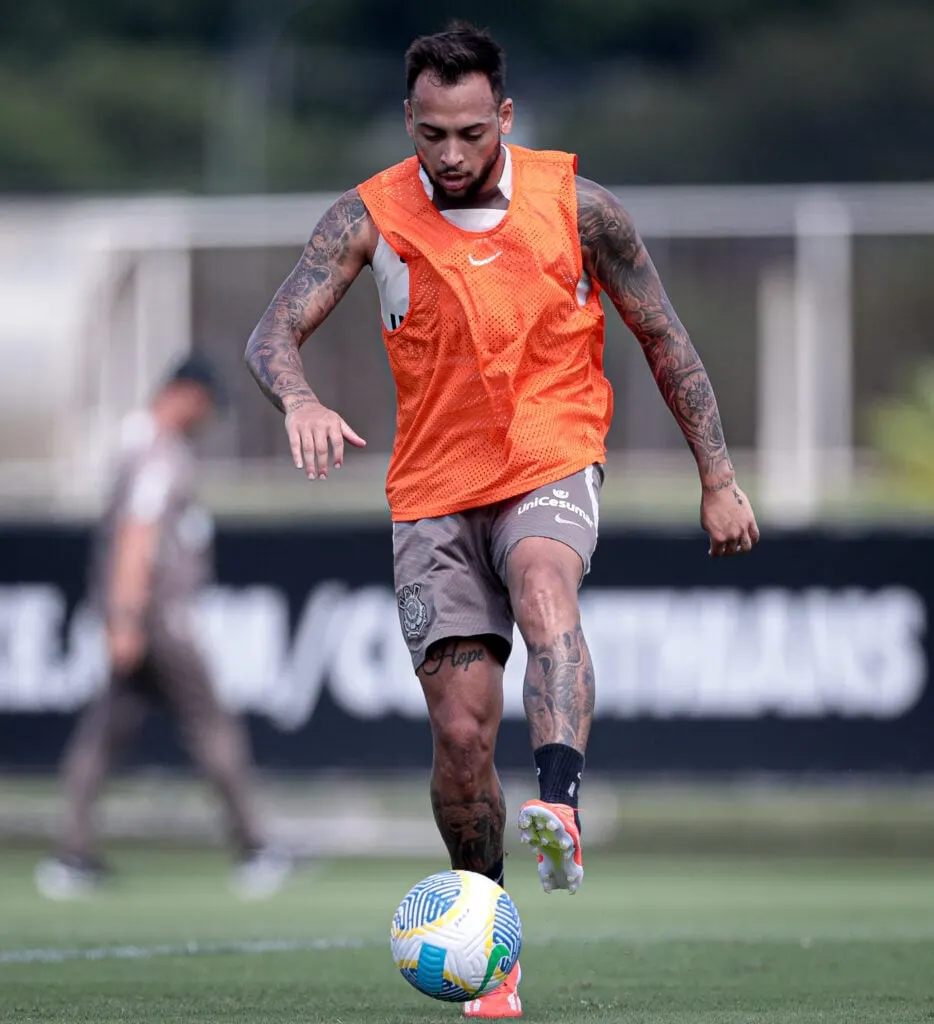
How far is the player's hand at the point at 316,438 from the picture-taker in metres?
5.59

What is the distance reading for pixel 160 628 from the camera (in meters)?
11.2

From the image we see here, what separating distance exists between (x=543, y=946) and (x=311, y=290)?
9.30 feet

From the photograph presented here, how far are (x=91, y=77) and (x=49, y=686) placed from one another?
130 feet

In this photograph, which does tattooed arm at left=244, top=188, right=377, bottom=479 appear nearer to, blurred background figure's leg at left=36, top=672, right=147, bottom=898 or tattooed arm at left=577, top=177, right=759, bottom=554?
tattooed arm at left=577, top=177, right=759, bottom=554

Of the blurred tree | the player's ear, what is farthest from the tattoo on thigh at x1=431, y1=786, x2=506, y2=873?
the blurred tree

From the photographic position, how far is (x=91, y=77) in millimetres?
49594

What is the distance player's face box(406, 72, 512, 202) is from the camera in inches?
234

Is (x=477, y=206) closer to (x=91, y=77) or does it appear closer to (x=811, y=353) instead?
(x=811, y=353)

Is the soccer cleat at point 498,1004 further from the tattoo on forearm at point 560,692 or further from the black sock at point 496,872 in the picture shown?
the tattoo on forearm at point 560,692

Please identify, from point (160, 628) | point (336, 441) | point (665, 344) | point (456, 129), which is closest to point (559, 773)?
point (336, 441)

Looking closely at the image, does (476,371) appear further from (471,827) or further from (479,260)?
(471,827)

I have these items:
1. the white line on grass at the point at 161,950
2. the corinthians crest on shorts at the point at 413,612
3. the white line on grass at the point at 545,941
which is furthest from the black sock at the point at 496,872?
the white line on grass at the point at 161,950

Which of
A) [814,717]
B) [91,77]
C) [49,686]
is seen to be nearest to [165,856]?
[49,686]

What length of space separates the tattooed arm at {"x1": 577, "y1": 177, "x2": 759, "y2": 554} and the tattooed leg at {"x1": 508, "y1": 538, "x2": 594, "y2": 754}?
61 cm
